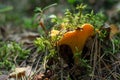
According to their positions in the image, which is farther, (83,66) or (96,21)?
(96,21)

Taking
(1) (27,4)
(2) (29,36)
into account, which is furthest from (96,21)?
(1) (27,4)

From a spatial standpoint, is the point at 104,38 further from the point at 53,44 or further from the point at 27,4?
the point at 27,4

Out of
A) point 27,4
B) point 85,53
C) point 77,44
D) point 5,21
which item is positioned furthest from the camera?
point 27,4

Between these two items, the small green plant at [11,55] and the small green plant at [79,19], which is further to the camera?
the small green plant at [11,55]

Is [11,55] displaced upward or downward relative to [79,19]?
downward

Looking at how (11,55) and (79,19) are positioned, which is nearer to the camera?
(79,19)

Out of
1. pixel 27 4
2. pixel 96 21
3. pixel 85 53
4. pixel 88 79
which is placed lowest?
pixel 88 79

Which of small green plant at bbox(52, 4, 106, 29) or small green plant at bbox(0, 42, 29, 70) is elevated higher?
small green plant at bbox(52, 4, 106, 29)

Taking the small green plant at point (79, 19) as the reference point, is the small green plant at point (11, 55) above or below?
below

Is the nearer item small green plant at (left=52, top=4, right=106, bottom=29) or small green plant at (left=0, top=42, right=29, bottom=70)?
small green plant at (left=52, top=4, right=106, bottom=29)

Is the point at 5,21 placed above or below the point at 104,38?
above

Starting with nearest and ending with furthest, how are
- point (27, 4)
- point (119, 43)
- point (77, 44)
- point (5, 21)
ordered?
point (77, 44)
point (119, 43)
point (5, 21)
point (27, 4)
